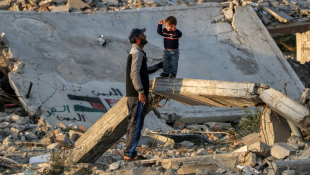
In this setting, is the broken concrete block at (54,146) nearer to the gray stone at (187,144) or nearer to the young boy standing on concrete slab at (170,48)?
the gray stone at (187,144)

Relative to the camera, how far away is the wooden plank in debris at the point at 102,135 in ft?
19.6

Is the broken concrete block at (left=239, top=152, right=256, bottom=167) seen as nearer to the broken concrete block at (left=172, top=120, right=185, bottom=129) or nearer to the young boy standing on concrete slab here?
the young boy standing on concrete slab

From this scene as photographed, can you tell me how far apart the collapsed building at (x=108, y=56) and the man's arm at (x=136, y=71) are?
449 cm

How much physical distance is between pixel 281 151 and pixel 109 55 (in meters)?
7.04

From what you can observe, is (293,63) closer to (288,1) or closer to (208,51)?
(288,1)

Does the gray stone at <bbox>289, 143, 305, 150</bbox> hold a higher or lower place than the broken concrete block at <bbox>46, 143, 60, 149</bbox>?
higher

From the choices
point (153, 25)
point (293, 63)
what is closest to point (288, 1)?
point (293, 63)

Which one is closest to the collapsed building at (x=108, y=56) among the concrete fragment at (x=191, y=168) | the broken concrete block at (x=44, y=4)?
the broken concrete block at (x=44, y=4)

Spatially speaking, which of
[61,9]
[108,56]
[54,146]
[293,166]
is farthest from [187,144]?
[61,9]

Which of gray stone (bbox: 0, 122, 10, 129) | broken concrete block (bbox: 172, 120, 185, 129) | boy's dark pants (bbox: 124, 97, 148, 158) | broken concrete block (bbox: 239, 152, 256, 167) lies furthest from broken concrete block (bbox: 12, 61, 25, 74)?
broken concrete block (bbox: 239, 152, 256, 167)

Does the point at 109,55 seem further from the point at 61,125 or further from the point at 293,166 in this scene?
the point at 293,166

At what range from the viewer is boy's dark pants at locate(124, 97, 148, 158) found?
18.3 ft

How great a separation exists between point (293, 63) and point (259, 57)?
3.35 m

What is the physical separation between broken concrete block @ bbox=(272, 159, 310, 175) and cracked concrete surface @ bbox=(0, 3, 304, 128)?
5.86 meters
